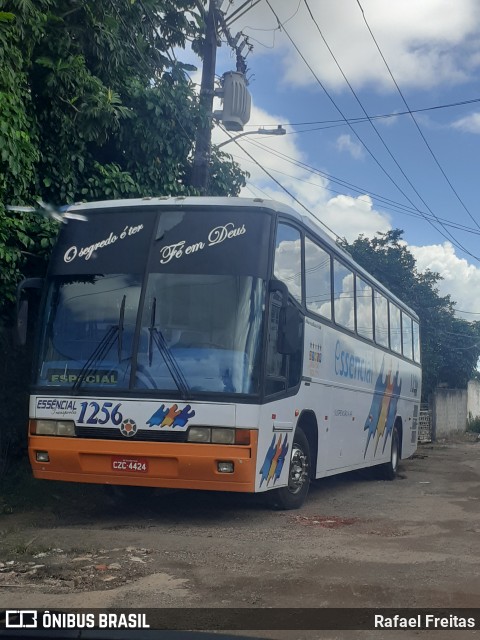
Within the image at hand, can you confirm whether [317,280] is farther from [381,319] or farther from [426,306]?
[426,306]

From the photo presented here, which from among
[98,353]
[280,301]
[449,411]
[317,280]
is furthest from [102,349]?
[449,411]

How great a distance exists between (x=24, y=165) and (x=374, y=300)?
702 cm

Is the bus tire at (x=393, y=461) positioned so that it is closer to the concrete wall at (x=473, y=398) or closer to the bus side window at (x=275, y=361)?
the bus side window at (x=275, y=361)

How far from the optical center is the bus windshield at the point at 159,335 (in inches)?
325

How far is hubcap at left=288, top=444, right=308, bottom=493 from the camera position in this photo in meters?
9.63

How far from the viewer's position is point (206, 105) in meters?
14.1

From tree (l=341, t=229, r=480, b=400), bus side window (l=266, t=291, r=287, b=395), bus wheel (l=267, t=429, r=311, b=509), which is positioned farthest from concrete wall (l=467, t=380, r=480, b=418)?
bus side window (l=266, t=291, r=287, b=395)

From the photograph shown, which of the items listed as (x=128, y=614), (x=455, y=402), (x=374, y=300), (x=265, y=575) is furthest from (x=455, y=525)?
(x=455, y=402)

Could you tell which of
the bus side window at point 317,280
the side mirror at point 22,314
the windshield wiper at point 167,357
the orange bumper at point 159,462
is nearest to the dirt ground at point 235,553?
Result: the orange bumper at point 159,462

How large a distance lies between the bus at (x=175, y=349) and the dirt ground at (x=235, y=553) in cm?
61

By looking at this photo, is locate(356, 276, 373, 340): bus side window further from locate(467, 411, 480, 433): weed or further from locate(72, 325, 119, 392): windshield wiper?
locate(467, 411, 480, 433): weed

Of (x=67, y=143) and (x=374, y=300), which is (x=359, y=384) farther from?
(x=67, y=143)

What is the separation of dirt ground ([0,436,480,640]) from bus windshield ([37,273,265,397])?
1529 millimetres

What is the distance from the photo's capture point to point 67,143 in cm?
1100
